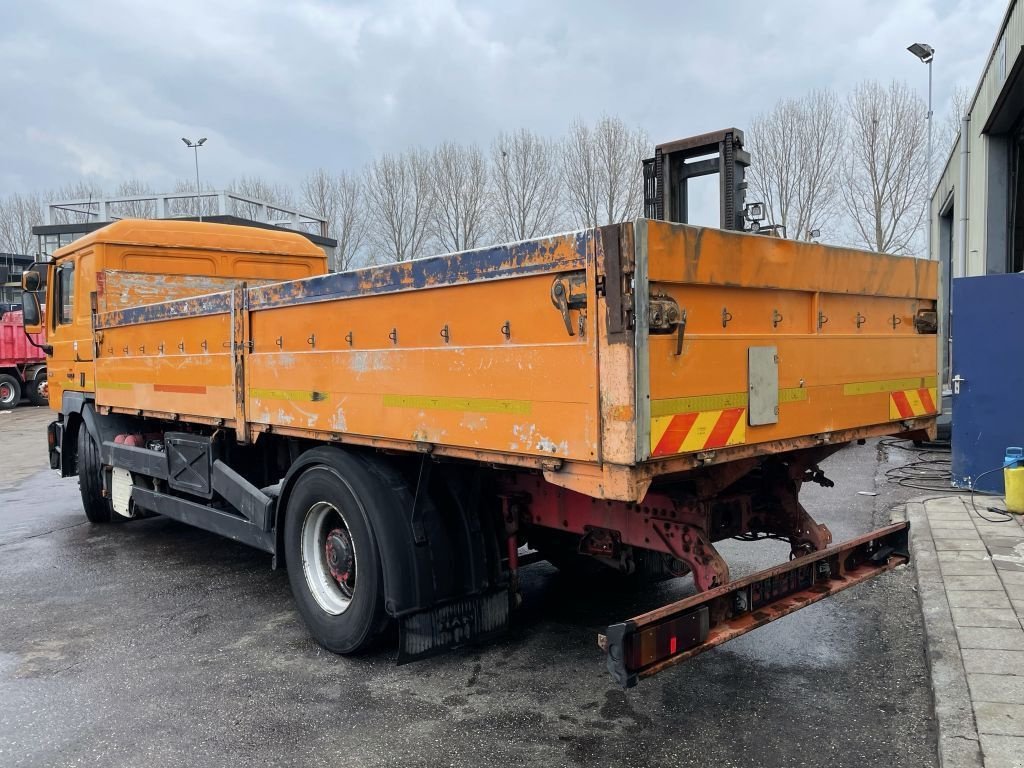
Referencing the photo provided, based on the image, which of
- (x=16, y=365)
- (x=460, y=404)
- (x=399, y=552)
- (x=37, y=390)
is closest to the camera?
(x=460, y=404)

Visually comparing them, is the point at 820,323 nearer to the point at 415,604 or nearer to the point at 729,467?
the point at 729,467

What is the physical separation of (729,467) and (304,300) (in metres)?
2.45

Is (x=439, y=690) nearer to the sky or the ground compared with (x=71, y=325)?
nearer to the ground

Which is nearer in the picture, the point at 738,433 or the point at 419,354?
the point at 738,433

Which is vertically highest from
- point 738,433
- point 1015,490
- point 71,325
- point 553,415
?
point 71,325

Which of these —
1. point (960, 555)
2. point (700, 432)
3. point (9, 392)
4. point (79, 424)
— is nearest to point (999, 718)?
point (700, 432)

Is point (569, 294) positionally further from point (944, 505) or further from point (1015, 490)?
point (944, 505)

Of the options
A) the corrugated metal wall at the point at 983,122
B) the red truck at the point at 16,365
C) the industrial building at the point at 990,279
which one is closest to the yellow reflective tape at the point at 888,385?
the industrial building at the point at 990,279

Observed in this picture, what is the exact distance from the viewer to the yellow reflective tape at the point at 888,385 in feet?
13.1

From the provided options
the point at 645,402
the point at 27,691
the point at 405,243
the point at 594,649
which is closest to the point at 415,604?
the point at 594,649

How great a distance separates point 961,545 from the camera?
610cm

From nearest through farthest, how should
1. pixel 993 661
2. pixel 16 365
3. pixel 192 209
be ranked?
1. pixel 993 661
2. pixel 16 365
3. pixel 192 209

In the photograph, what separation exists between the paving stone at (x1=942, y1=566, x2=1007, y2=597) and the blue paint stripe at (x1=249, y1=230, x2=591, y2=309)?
3.66 meters

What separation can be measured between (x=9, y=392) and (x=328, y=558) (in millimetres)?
24661
